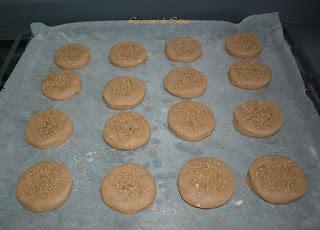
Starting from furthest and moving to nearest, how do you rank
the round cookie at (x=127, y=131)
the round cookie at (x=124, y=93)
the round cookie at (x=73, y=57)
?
the round cookie at (x=73, y=57), the round cookie at (x=124, y=93), the round cookie at (x=127, y=131)

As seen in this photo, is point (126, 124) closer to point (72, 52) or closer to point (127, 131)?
point (127, 131)

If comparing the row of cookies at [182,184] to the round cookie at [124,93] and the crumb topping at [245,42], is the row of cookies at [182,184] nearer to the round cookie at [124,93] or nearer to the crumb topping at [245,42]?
the round cookie at [124,93]

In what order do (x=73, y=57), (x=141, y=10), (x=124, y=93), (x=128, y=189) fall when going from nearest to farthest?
(x=128, y=189), (x=124, y=93), (x=73, y=57), (x=141, y=10)

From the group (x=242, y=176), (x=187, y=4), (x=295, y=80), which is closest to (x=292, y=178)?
(x=242, y=176)

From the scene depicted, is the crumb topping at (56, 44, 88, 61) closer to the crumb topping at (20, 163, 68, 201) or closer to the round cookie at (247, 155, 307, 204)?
the crumb topping at (20, 163, 68, 201)

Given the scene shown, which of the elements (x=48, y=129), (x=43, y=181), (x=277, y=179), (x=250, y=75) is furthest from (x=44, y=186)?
(x=250, y=75)

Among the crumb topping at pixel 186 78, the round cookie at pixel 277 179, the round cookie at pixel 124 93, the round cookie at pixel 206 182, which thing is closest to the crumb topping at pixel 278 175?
the round cookie at pixel 277 179

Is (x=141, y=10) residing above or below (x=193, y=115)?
above
